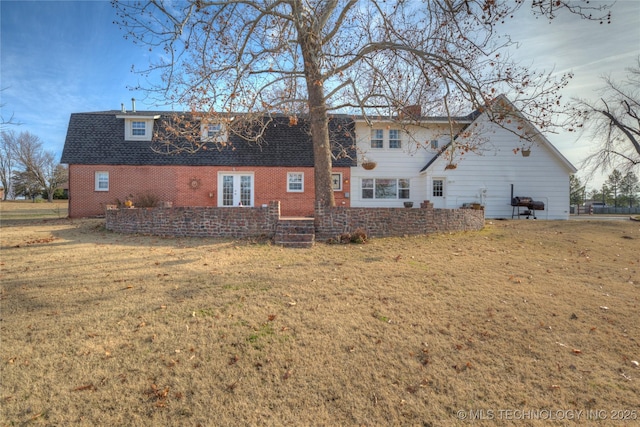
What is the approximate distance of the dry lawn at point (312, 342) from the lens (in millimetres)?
3346

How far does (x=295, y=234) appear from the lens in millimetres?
9969

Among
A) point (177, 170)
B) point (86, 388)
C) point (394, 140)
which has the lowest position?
point (86, 388)

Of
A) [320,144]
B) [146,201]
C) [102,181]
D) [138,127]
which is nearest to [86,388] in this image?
[320,144]

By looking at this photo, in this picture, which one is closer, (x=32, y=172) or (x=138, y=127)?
(x=138, y=127)

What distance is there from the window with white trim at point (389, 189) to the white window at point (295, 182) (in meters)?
3.81

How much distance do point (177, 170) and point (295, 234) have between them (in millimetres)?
10988

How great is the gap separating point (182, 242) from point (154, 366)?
6.58m

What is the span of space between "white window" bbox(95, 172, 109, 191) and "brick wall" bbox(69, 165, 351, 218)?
0.66 ft

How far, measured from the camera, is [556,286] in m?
6.40

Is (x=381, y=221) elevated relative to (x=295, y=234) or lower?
elevated

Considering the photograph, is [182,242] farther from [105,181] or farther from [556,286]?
[105,181]

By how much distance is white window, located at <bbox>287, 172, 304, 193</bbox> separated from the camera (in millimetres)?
18484

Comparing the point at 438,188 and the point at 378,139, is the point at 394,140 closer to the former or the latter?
the point at 378,139

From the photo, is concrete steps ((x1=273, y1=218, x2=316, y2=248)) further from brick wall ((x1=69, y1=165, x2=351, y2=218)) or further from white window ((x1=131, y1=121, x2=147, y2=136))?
white window ((x1=131, y1=121, x2=147, y2=136))
